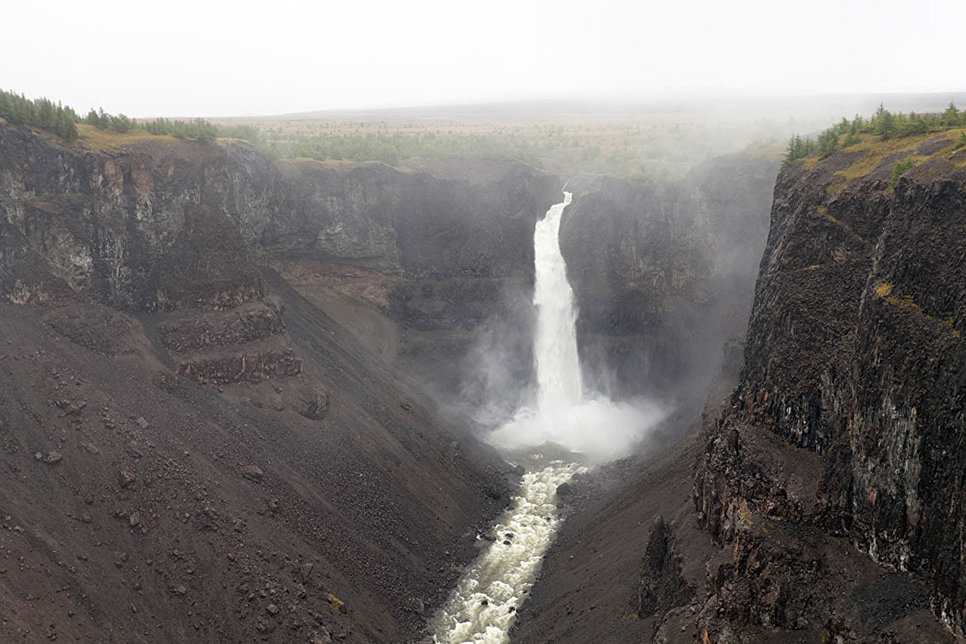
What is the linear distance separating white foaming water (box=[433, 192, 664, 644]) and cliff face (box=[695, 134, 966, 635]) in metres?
13.6

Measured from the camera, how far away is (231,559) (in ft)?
107

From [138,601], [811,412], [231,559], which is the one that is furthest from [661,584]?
[138,601]

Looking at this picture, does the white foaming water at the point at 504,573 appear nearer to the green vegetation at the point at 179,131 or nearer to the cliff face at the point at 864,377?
the cliff face at the point at 864,377

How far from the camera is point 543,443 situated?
60031 millimetres

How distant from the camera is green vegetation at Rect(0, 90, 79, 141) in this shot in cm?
4100

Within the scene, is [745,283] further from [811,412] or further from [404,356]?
[811,412]

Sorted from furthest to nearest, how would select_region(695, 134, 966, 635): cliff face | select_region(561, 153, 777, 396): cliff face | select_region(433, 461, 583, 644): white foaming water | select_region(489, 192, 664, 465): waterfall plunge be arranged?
1. select_region(561, 153, 777, 396): cliff face
2. select_region(489, 192, 664, 465): waterfall plunge
3. select_region(433, 461, 583, 644): white foaming water
4. select_region(695, 134, 966, 635): cliff face

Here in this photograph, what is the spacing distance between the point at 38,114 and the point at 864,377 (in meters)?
44.8

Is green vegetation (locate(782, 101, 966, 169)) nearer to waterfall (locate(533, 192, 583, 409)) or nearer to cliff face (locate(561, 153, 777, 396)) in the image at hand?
cliff face (locate(561, 153, 777, 396))

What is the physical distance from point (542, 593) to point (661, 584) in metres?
10.1

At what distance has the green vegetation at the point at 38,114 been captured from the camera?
1614 inches

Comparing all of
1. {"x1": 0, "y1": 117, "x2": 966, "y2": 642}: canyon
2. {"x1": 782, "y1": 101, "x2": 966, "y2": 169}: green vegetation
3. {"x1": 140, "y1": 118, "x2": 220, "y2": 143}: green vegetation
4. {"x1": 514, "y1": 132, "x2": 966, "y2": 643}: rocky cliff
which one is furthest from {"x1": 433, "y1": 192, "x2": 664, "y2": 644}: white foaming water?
{"x1": 140, "y1": 118, "x2": 220, "y2": 143}: green vegetation

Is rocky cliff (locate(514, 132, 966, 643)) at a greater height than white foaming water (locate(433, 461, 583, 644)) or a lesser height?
greater

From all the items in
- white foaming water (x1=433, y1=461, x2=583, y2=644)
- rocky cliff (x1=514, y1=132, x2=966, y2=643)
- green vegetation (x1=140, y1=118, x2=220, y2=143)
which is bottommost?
white foaming water (x1=433, y1=461, x2=583, y2=644)
